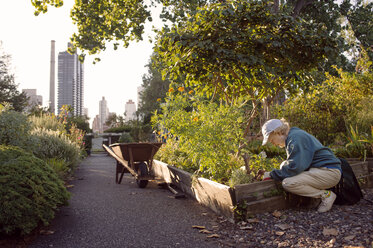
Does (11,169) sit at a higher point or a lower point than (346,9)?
lower

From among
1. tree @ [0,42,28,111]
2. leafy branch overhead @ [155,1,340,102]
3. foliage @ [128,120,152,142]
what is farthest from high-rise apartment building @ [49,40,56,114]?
leafy branch overhead @ [155,1,340,102]

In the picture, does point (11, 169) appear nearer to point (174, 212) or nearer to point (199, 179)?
point (174, 212)

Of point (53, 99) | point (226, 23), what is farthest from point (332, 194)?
point (53, 99)

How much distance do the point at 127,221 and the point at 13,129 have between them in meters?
2.91

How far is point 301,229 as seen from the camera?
112 inches

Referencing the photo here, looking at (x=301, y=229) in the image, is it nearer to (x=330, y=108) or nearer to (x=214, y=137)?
(x=214, y=137)


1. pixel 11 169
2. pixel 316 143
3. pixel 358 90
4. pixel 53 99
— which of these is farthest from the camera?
pixel 53 99

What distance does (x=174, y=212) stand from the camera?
3.77 m

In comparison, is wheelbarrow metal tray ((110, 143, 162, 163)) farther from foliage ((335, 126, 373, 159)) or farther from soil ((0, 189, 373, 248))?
foliage ((335, 126, 373, 159))

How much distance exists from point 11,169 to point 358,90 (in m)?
7.64

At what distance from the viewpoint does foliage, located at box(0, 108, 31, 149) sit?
15.6 ft

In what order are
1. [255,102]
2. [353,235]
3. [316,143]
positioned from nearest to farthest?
1. [353,235]
2. [316,143]
3. [255,102]

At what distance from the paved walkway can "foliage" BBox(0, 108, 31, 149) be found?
1303 millimetres

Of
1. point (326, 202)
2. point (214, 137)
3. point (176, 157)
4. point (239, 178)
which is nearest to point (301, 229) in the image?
point (326, 202)
